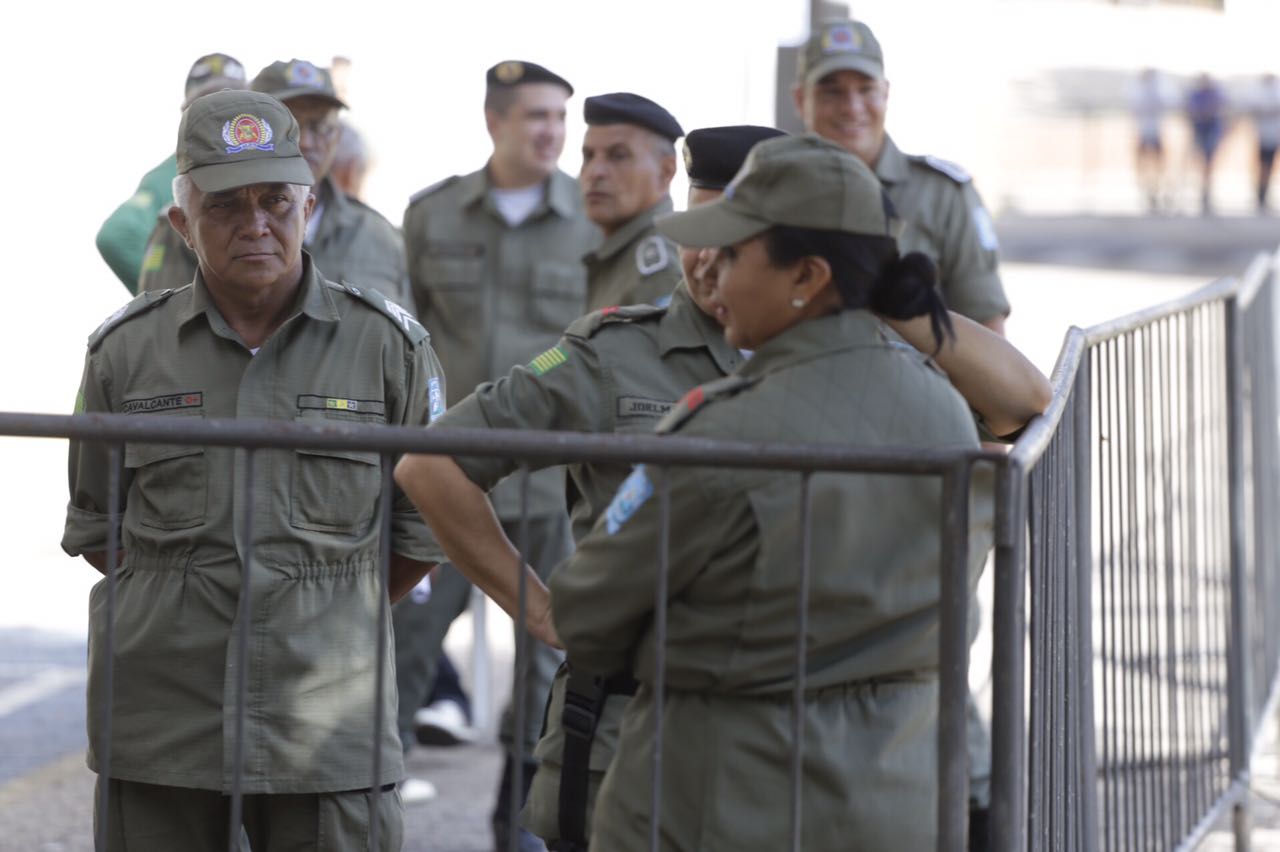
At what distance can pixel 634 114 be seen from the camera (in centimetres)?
539

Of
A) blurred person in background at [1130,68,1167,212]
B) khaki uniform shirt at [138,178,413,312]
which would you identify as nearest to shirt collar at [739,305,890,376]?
khaki uniform shirt at [138,178,413,312]

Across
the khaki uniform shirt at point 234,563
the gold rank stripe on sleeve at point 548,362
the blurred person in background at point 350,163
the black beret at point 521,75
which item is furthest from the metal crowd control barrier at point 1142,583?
the blurred person in background at point 350,163

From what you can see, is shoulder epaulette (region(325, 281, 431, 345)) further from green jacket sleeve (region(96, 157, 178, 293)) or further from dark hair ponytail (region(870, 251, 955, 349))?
green jacket sleeve (region(96, 157, 178, 293))

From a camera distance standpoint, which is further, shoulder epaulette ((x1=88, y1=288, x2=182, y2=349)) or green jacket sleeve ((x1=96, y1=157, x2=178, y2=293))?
green jacket sleeve ((x1=96, y1=157, x2=178, y2=293))

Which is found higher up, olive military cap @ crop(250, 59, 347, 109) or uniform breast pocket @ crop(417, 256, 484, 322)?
olive military cap @ crop(250, 59, 347, 109)

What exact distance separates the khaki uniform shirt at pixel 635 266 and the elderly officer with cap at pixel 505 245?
1201 mm

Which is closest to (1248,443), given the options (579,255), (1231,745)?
(1231,745)

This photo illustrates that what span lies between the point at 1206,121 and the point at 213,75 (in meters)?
27.0

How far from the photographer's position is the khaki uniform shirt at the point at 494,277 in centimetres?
683

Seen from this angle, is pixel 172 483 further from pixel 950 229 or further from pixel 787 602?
pixel 950 229

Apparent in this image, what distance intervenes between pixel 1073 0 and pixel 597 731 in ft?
144

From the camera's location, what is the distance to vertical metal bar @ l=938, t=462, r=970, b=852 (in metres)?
2.83

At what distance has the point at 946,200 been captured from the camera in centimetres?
599

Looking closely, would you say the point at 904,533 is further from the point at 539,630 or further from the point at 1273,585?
the point at 1273,585
